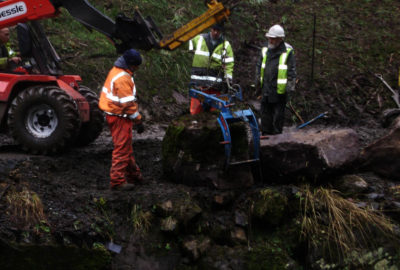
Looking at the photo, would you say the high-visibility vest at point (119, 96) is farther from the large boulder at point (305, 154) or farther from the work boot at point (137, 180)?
the large boulder at point (305, 154)

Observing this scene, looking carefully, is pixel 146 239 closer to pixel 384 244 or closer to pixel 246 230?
pixel 246 230

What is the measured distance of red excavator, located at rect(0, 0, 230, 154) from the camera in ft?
22.9

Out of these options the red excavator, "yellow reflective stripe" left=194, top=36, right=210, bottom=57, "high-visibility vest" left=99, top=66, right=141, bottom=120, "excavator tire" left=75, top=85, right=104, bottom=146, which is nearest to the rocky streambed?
the red excavator

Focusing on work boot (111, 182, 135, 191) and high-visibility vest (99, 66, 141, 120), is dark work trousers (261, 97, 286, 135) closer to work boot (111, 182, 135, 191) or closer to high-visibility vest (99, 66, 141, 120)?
high-visibility vest (99, 66, 141, 120)

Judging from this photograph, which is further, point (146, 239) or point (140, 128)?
point (140, 128)

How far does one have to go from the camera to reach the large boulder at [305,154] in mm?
6426

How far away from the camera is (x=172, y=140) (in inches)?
261

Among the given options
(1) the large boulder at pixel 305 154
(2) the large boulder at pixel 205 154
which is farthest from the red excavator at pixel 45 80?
(1) the large boulder at pixel 305 154

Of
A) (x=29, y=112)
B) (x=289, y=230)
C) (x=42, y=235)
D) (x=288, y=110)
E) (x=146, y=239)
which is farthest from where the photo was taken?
(x=288, y=110)

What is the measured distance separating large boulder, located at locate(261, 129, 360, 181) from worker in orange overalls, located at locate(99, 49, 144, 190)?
71.9 inches

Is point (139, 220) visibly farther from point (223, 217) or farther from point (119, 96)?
point (119, 96)

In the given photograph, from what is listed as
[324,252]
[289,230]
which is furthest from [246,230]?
[324,252]

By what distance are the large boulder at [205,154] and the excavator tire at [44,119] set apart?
1788mm

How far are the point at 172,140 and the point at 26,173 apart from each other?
196 cm
